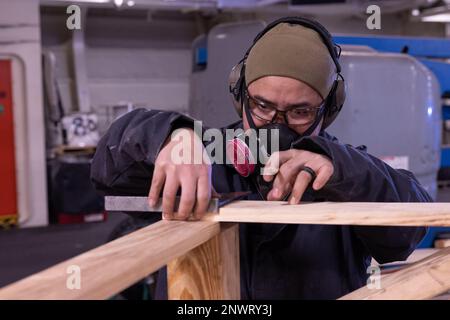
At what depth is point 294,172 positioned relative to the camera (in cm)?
103

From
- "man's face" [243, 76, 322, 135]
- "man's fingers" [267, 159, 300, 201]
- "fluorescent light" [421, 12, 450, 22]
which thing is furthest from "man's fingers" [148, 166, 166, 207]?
"fluorescent light" [421, 12, 450, 22]

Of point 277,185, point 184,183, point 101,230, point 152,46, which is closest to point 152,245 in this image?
point 184,183

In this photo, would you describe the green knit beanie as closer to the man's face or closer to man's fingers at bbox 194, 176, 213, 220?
the man's face

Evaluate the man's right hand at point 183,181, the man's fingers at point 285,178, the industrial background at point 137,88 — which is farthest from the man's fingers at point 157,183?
the industrial background at point 137,88

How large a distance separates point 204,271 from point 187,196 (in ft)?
0.66

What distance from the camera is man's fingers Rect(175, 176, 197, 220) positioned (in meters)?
0.97

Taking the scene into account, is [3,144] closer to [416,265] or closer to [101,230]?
[101,230]

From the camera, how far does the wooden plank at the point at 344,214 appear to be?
0.93 metres

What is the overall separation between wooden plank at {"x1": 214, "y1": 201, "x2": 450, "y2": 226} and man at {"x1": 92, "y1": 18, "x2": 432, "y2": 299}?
2.4 inches

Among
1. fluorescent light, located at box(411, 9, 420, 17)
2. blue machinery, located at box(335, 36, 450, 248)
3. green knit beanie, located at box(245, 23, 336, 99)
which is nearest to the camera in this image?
green knit beanie, located at box(245, 23, 336, 99)

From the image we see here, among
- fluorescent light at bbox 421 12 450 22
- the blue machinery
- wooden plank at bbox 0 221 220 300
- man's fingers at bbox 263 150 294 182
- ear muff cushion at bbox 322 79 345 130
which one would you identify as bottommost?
wooden plank at bbox 0 221 220 300

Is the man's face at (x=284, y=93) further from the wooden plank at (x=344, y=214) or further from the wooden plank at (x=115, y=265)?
the wooden plank at (x=115, y=265)

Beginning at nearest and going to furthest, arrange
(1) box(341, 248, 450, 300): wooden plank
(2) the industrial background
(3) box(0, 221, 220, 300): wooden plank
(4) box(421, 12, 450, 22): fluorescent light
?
(3) box(0, 221, 220, 300): wooden plank
(1) box(341, 248, 450, 300): wooden plank
(2) the industrial background
(4) box(421, 12, 450, 22): fluorescent light

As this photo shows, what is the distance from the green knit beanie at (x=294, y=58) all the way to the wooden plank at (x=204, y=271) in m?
0.39
